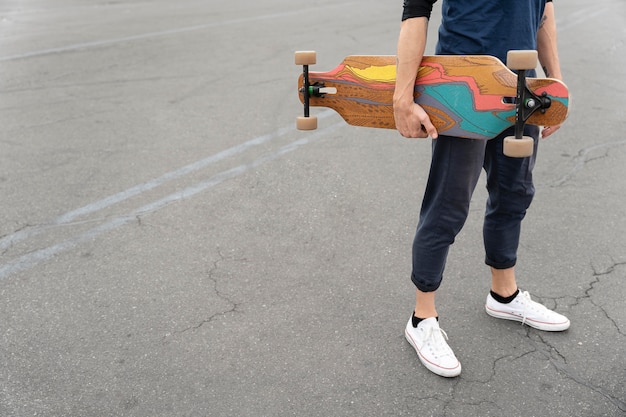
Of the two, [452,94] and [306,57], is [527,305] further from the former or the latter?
[306,57]

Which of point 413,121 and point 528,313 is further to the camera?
point 528,313

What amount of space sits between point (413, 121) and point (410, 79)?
0.15 metres

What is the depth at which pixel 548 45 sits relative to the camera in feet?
9.05

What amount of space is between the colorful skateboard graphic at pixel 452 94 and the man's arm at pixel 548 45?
501 mm

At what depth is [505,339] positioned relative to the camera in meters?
2.95

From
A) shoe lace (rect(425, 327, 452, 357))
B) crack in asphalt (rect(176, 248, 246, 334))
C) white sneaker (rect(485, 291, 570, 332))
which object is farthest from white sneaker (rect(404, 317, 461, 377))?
crack in asphalt (rect(176, 248, 246, 334))

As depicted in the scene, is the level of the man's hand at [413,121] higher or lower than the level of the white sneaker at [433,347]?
higher

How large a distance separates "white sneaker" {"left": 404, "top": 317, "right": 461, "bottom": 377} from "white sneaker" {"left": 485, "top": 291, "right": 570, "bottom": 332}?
0.34 m

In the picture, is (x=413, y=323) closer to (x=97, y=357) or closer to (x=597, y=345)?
(x=597, y=345)

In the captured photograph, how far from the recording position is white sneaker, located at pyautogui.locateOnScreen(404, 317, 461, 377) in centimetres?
271

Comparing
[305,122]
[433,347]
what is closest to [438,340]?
[433,347]

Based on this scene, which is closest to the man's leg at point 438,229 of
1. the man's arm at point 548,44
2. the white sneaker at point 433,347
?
the white sneaker at point 433,347

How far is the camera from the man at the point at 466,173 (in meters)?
2.39

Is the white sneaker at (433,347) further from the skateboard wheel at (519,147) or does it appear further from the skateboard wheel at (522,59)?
the skateboard wheel at (522,59)
